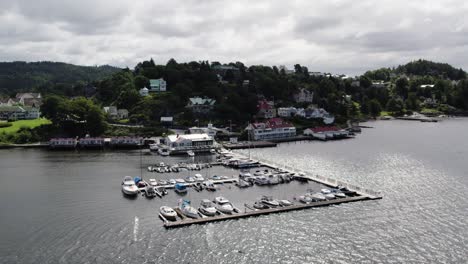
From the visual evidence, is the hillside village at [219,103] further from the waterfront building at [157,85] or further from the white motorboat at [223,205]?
the white motorboat at [223,205]

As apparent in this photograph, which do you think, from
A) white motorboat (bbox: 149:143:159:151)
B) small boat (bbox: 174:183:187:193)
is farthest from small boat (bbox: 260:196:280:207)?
white motorboat (bbox: 149:143:159:151)

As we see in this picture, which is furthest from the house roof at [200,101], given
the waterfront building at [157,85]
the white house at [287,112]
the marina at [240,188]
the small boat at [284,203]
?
the small boat at [284,203]

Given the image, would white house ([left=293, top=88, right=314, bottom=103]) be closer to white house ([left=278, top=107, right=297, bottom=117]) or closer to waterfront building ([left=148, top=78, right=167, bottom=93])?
white house ([left=278, top=107, right=297, bottom=117])

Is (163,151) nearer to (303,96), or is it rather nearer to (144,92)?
(144,92)

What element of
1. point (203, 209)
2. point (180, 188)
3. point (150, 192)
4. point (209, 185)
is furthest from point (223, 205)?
point (150, 192)

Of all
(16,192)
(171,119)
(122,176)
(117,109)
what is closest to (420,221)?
(122,176)
